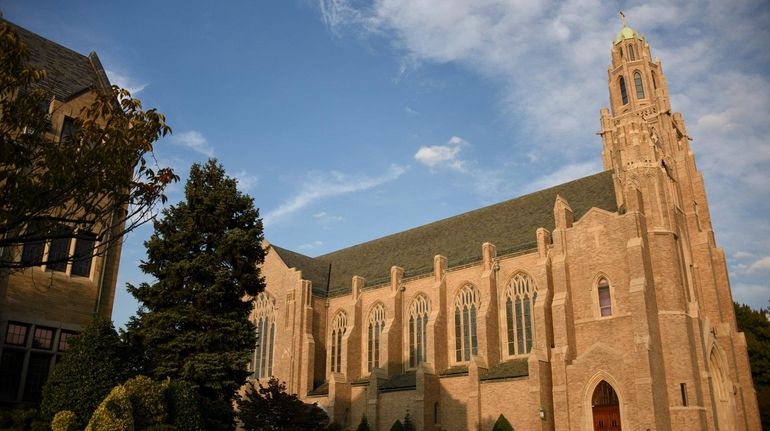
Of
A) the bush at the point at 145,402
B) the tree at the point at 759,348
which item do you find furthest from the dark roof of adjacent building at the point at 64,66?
the tree at the point at 759,348

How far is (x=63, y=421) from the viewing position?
16672 mm

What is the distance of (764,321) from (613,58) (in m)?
23.7

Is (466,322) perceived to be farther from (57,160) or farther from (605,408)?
(57,160)

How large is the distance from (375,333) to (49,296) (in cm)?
2421

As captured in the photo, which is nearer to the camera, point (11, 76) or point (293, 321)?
point (11, 76)

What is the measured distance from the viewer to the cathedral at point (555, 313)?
28.1 metres

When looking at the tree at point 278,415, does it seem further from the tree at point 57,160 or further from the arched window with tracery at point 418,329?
the arched window with tracery at point 418,329

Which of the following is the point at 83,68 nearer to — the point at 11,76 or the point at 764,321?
the point at 11,76

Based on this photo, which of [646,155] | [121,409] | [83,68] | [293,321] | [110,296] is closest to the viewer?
[121,409]

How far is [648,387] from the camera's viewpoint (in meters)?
26.0

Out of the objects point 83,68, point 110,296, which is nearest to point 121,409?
point 110,296

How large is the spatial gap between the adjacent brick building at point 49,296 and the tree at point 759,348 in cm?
4041

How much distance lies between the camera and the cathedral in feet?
92.1

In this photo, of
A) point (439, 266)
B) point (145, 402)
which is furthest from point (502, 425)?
point (145, 402)
